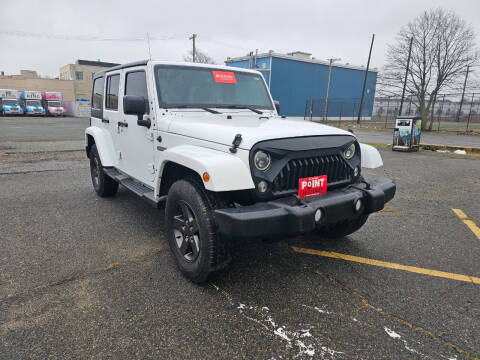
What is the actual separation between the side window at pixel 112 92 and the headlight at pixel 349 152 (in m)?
3.14

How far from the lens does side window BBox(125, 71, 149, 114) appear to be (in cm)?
371

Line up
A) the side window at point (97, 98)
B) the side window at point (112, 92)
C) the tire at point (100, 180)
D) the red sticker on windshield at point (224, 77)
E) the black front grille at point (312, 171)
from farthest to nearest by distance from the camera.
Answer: the tire at point (100, 180)
the side window at point (97, 98)
the side window at point (112, 92)
the red sticker on windshield at point (224, 77)
the black front grille at point (312, 171)

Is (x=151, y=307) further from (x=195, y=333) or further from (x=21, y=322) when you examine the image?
(x=21, y=322)

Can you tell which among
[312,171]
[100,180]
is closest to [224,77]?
[312,171]

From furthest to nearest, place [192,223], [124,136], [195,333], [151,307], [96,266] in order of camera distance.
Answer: [124,136]
[96,266]
[192,223]
[151,307]
[195,333]

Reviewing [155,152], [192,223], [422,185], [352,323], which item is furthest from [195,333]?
[422,185]

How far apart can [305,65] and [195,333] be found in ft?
115

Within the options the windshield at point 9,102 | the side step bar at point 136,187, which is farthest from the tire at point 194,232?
the windshield at point 9,102

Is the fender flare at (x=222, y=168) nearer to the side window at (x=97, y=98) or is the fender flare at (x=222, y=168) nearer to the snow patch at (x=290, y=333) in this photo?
the snow patch at (x=290, y=333)

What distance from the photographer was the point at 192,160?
2596 millimetres

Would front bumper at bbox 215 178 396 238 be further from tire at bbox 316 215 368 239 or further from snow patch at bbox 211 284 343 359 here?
tire at bbox 316 215 368 239

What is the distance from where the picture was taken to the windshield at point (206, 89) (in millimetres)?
3578

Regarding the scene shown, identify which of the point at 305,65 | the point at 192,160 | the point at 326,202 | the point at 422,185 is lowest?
the point at 422,185

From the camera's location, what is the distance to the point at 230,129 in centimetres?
278
